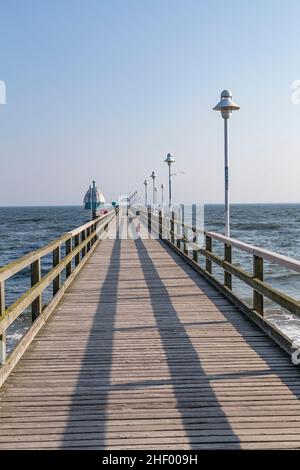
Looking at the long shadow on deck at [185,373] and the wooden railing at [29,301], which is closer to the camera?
the long shadow on deck at [185,373]

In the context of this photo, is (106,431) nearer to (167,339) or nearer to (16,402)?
(16,402)

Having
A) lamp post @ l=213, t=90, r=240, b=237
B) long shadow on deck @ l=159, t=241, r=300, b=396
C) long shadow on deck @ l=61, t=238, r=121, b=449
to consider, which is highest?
lamp post @ l=213, t=90, r=240, b=237

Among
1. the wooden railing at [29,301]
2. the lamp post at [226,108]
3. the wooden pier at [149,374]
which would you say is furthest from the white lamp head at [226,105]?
the wooden railing at [29,301]

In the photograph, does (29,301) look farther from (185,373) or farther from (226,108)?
(226,108)

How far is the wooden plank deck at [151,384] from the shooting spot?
12.2 feet

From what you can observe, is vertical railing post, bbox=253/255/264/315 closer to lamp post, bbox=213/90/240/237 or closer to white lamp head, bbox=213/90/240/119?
lamp post, bbox=213/90/240/237

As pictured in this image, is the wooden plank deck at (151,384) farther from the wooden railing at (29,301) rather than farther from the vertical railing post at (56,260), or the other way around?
the vertical railing post at (56,260)

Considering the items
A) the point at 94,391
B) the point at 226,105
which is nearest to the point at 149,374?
the point at 94,391

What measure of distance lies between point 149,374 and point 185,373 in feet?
1.15

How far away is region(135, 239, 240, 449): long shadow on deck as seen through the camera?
12.1 feet

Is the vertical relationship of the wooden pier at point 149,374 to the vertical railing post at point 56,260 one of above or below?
below

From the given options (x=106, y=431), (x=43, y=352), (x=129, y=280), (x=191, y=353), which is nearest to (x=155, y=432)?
(x=106, y=431)

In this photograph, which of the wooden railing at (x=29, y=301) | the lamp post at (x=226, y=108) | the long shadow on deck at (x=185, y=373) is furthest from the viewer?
the lamp post at (x=226, y=108)

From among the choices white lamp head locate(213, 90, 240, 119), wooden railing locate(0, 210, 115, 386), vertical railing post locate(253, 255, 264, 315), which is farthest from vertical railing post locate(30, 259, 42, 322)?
white lamp head locate(213, 90, 240, 119)
